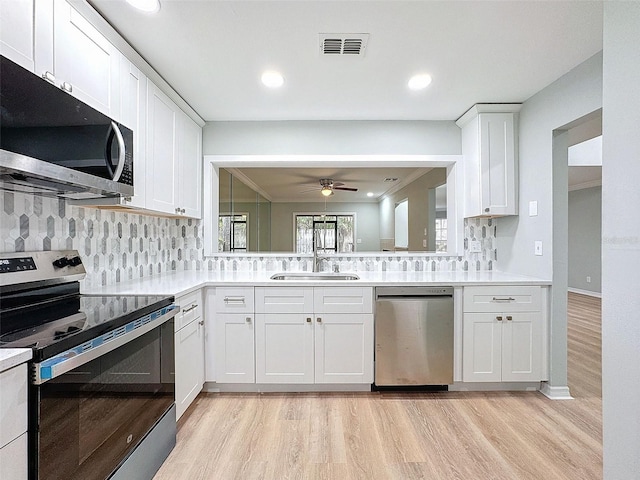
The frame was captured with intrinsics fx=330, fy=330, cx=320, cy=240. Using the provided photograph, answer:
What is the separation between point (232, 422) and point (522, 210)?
281cm

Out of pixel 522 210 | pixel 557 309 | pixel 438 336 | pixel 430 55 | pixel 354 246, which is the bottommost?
pixel 438 336

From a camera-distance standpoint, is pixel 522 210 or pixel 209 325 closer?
pixel 209 325

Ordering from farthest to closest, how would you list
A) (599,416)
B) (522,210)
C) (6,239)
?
(522,210), (599,416), (6,239)

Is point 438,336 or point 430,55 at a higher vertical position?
point 430,55

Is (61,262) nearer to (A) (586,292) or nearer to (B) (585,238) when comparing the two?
(A) (586,292)

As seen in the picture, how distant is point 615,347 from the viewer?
1121 mm

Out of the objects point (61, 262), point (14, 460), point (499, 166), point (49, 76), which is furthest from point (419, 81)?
point (14, 460)

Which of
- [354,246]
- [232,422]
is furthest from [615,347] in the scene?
[354,246]

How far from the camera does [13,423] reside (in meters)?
0.95

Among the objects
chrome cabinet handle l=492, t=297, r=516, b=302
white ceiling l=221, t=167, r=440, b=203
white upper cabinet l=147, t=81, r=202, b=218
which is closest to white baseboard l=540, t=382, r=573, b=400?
chrome cabinet handle l=492, t=297, r=516, b=302

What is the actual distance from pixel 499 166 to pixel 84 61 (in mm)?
2994

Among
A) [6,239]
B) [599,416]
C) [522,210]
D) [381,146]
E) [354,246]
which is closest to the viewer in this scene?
[6,239]

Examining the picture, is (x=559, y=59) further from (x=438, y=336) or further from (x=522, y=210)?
(x=438, y=336)

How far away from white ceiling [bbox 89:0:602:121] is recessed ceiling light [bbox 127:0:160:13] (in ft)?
0.12
